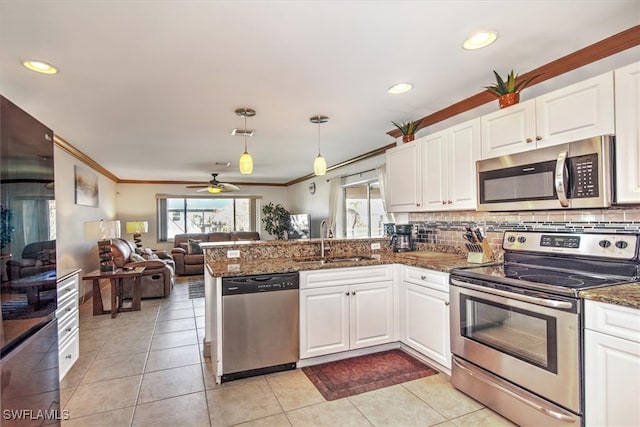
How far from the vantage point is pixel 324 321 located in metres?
2.79

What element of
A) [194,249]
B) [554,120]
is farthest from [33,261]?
[194,249]

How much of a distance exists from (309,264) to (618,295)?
1957mm

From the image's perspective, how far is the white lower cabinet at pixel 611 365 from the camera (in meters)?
1.51

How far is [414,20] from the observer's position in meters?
1.81

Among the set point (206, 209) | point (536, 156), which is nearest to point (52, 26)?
point (536, 156)

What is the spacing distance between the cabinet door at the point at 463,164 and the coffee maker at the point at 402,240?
0.76 metres

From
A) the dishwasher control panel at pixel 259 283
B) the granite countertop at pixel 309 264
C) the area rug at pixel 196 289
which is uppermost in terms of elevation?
the granite countertop at pixel 309 264

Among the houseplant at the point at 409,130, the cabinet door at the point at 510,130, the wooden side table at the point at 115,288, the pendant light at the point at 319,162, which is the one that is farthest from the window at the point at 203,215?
the cabinet door at the point at 510,130

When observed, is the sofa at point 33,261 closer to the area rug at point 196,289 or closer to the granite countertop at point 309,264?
the granite countertop at point 309,264

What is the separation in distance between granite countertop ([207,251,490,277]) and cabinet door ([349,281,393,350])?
218mm

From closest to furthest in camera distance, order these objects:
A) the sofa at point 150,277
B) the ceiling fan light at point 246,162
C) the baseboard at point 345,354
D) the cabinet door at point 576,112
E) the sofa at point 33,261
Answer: the sofa at point 33,261
the cabinet door at point 576,112
the baseboard at point 345,354
the ceiling fan light at point 246,162
the sofa at point 150,277

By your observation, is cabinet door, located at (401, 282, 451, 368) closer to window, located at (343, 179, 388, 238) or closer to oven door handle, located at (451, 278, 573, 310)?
oven door handle, located at (451, 278, 573, 310)

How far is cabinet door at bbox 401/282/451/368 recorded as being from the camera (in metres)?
2.55

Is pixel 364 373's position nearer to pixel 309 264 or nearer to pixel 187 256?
pixel 309 264
